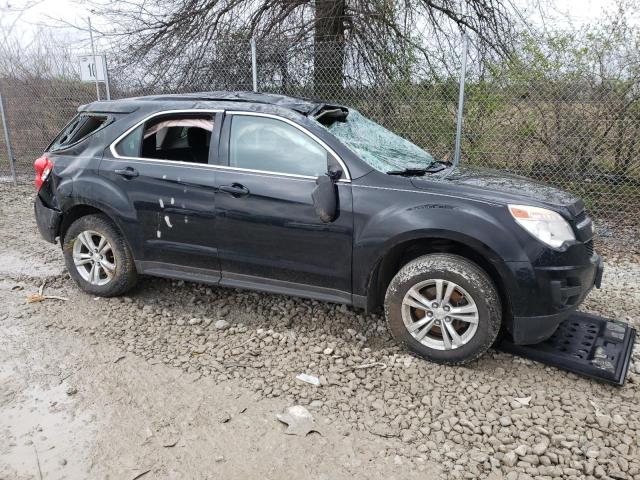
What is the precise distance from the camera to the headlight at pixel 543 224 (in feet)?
9.54

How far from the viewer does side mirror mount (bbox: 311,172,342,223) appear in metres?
3.22

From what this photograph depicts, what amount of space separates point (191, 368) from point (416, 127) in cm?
477

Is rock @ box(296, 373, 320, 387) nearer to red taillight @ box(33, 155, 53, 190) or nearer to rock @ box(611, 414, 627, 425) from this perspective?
rock @ box(611, 414, 627, 425)

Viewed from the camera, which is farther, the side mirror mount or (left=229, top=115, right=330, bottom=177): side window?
(left=229, top=115, right=330, bottom=177): side window

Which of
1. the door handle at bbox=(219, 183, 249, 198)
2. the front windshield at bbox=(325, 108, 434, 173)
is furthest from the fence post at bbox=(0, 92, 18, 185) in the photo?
the front windshield at bbox=(325, 108, 434, 173)

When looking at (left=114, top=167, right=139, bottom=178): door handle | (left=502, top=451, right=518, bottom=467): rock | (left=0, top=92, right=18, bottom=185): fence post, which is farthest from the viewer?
(left=0, top=92, right=18, bottom=185): fence post

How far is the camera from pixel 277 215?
11.1 feet

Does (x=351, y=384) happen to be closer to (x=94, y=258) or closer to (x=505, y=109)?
(x=94, y=258)

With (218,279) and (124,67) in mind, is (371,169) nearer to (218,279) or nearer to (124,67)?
(218,279)

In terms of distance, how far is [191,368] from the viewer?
3.18 m

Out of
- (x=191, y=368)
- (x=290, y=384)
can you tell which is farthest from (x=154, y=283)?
(x=290, y=384)

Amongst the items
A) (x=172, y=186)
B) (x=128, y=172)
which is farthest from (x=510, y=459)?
(x=128, y=172)

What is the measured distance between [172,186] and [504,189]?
2.44 meters

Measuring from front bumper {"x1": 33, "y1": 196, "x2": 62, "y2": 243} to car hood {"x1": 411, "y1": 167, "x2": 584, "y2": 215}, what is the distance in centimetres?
314
